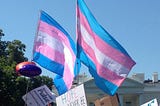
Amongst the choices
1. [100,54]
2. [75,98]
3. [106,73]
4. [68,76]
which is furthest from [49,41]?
[75,98]

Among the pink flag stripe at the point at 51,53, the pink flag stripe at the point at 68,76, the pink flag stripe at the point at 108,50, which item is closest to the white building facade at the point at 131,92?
the pink flag stripe at the point at 51,53

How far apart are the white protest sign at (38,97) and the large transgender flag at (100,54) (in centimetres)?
167

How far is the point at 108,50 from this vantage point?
43.4 feet

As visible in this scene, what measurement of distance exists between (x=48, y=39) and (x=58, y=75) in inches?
42.4

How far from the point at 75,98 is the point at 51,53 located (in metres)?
3.36

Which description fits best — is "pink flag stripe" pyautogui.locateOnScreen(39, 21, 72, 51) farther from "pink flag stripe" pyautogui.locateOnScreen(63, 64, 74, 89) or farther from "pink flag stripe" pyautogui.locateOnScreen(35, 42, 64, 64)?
"pink flag stripe" pyautogui.locateOnScreen(63, 64, 74, 89)

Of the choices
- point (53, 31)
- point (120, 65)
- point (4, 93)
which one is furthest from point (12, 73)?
point (120, 65)

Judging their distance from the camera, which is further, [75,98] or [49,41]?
[49,41]

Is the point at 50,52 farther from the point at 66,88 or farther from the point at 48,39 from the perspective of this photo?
the point at 66,88

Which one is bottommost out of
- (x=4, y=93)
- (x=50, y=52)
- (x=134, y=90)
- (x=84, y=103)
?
(x=84, y=103)

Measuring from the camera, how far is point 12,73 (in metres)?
38.0

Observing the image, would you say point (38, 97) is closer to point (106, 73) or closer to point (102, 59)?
point (102, 59)

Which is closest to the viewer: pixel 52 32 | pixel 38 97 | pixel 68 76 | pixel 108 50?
pixel 108 50

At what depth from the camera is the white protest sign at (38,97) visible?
14.2m
